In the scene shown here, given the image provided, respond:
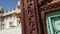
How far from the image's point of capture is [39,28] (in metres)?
4.02

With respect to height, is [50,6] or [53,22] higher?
[50,6]

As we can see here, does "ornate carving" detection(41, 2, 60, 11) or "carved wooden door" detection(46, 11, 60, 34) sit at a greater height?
"ornate carving" detection(41, 2, 60, 11)

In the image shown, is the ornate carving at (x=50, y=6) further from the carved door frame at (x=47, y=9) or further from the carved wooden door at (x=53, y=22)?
the carved wooden door at (x=53, y=22)

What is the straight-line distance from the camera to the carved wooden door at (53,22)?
3887mm

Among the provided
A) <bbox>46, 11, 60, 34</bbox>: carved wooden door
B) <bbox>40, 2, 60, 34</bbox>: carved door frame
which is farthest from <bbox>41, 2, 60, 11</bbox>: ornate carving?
<bbox>46, 11, 60, 34</bbox>: carved wooden door

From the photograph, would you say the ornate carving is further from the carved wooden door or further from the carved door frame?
the carved wooden door

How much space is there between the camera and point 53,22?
13.0 ft

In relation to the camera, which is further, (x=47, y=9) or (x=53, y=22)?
(x=47, y=9)

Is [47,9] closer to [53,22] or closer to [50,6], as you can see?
[50,6]

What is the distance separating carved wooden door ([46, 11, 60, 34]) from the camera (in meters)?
3.89

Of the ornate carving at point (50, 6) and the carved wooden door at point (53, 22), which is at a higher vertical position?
the ornate carving at point (50, 6)

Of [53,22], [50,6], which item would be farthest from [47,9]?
[53,22]

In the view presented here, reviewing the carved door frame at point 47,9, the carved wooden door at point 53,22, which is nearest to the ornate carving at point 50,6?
the carved door frame at point 47,9

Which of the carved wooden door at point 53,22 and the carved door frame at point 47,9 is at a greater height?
the carved door frame at point 47,9
